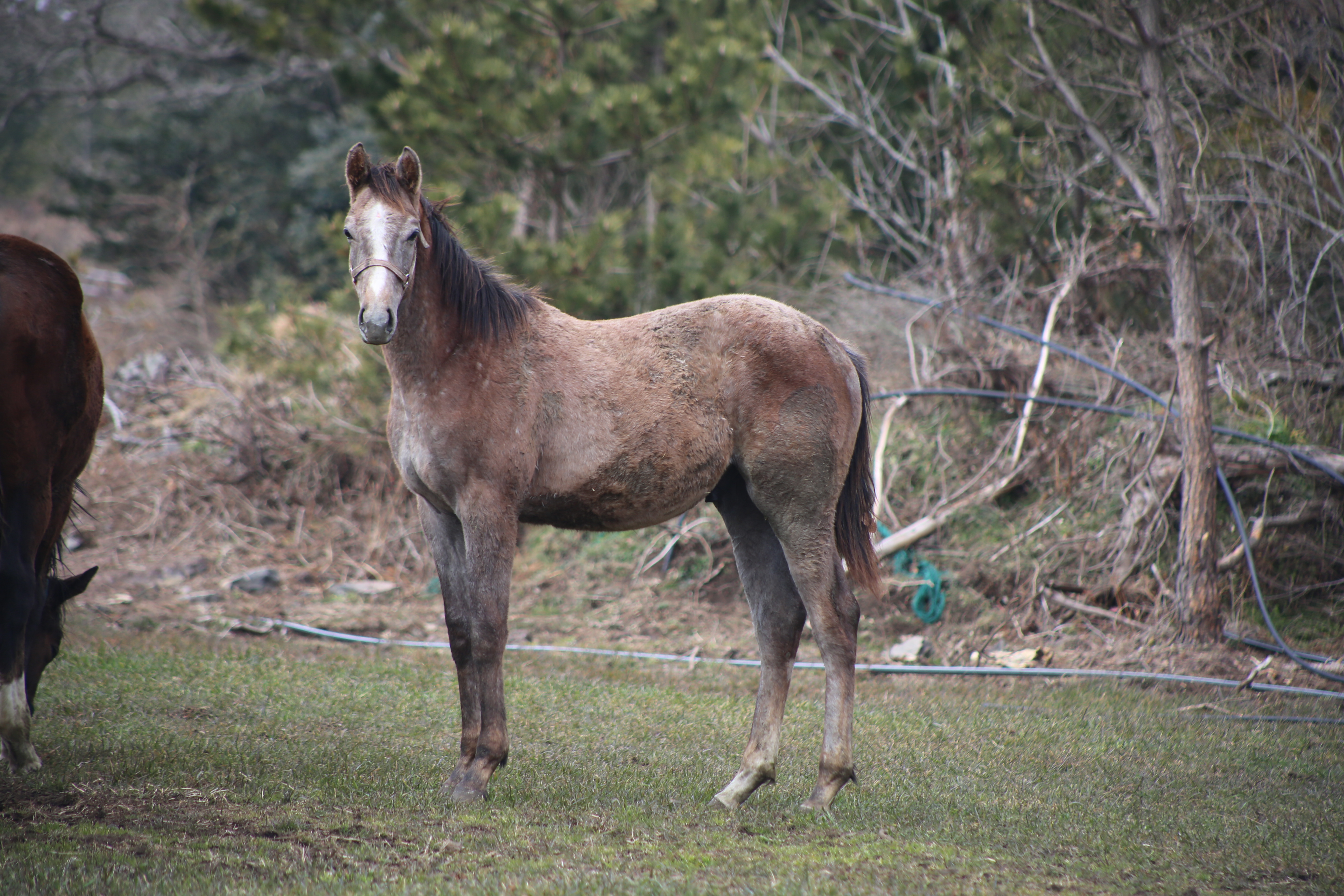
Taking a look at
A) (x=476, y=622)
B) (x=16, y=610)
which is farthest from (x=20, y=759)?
(x=476, y=622)

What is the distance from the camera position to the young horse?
403 centimetres

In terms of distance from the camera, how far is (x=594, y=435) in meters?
4.24

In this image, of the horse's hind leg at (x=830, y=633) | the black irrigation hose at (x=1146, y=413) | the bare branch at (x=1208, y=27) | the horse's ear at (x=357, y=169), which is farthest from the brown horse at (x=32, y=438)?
the bare branch at (x=1208, y=27)

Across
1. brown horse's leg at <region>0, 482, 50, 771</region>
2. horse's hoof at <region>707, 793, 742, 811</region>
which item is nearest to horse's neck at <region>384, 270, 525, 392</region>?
brown horse's leg at <region>0, 482, 50, 771</region>

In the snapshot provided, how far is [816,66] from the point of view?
1298 centimetres

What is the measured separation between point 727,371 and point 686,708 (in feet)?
8.53

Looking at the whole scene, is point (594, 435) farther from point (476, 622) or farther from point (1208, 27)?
point (1208, 27)

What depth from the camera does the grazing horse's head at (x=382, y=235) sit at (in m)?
3.76

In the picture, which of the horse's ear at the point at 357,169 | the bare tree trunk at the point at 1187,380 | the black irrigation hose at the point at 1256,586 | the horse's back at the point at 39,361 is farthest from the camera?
the bare tree trunk at the point at 1187,380

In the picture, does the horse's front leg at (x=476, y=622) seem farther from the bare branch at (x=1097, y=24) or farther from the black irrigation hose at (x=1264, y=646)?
the bare branch at (x=1097, y=24)

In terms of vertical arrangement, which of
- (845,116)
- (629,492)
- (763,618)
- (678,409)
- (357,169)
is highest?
(845,116)

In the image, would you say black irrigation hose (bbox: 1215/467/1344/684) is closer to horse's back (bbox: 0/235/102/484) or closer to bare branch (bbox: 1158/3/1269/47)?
bare branch (bbox: 1158/3/1269/47)

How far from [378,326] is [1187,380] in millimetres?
5826

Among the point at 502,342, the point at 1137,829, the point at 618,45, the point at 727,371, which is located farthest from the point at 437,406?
the point at 618,45
